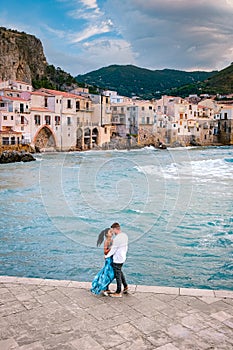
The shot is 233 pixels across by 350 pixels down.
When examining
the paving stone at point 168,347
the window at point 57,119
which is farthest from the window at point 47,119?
the paving stone at point 168,347

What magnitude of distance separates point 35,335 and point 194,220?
1056cm

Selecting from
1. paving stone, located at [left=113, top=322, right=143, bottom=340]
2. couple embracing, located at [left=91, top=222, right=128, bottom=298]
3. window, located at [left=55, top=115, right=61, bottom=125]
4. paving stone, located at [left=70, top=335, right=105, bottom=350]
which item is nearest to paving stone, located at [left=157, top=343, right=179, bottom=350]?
paving stone, located at [left=113, top=322, right=143, bottom=340]

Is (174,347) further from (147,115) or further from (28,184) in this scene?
(147,115)

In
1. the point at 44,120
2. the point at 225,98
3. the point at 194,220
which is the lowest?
the point at 194,220

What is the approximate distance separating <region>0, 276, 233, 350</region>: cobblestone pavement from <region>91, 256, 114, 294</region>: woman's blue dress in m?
0.13

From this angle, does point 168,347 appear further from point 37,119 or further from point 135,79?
point 135,79

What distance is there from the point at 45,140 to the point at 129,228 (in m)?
40.1

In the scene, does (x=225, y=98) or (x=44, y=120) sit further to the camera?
(x=225, y=98)

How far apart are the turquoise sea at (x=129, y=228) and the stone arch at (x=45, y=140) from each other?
25.0 meters

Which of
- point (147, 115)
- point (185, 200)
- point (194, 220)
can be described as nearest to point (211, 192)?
point (185, 200)

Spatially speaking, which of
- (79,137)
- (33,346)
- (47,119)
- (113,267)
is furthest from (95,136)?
(33,346)

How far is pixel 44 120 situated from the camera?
49.3 m

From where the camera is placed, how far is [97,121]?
195 ft

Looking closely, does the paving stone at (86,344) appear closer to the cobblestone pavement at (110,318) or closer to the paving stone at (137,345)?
the cobblestone pavement at (110,318)
